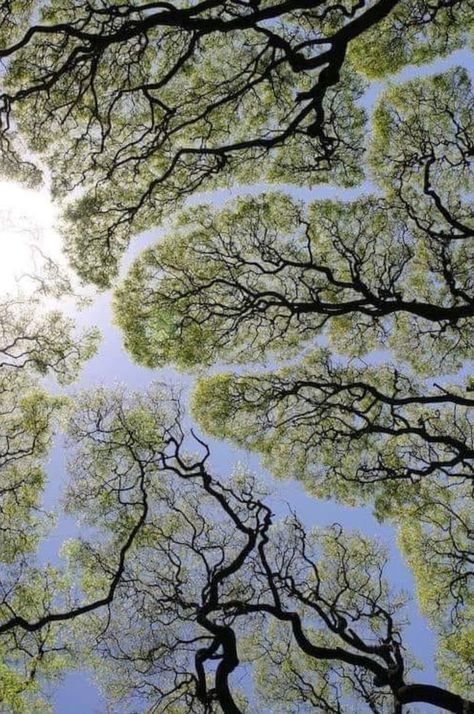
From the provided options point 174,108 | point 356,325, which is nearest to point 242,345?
point 356,325

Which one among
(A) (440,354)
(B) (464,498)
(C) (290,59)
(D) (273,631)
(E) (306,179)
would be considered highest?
(E) (306,179)

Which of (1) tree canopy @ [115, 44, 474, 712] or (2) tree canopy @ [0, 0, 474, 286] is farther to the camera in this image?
(1) tree canopy @ [115, 44, 474, 712]

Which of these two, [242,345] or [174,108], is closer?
[174,108]

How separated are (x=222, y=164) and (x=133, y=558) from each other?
9013 mm

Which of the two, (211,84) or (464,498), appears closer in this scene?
(211,84)

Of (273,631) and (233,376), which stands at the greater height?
(233,376)

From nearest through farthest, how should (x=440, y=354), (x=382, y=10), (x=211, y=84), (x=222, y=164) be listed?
1. (x=382, y=10)
2. (x=222, y=164)
3. (x=211, y=84)
4. (x=440, y=354)

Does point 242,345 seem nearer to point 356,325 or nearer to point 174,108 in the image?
point 356,325

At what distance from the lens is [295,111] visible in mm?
13375

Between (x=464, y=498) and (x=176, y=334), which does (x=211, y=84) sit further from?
(x=464, y=498)

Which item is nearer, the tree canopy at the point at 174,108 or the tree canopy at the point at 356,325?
the tree canopy at the point at 174,108

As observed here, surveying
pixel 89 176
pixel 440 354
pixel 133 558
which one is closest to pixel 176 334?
pixel 89 176

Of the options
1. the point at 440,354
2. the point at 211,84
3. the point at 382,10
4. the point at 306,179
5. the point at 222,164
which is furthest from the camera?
the point at 440,354

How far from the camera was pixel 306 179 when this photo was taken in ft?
45.3
